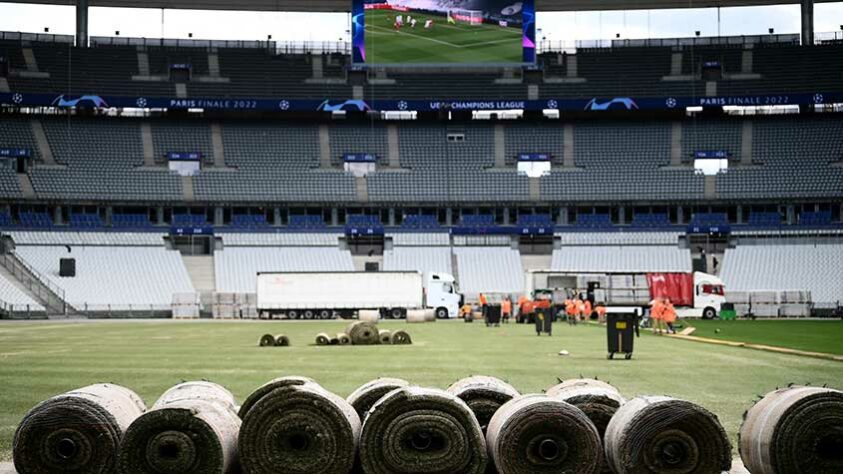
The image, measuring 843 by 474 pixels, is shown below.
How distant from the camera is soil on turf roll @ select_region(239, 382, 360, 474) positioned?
8898 millimetres

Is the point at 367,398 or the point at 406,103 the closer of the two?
the point at 367,398

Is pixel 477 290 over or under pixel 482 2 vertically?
under

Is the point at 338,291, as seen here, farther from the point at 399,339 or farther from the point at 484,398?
the point at 484,398

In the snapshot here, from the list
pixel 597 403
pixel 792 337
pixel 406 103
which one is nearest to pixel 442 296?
pixel 406 103

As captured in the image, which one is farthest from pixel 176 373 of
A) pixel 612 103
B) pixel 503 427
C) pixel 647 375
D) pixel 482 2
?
pixel 612 103

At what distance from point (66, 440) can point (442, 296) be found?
194 ft

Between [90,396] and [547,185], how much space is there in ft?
239

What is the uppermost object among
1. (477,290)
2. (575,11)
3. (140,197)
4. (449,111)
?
(575,11)

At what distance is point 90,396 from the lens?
368 inches

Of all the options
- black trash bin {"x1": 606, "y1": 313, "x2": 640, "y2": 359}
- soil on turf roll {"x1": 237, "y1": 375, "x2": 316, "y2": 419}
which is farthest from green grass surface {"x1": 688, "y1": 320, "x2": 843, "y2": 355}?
soil on turf roll {"x1": 237, "y1": 375, "x2": 316, "y2": 419}

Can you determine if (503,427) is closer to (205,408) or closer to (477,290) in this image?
(205,408)

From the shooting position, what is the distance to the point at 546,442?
898 cm

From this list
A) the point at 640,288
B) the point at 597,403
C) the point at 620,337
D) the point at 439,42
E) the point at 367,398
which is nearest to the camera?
the point at 597,403

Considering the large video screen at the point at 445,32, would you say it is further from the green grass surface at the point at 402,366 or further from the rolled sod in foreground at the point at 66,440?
the rolled sod in foreground at the point at 66,440
